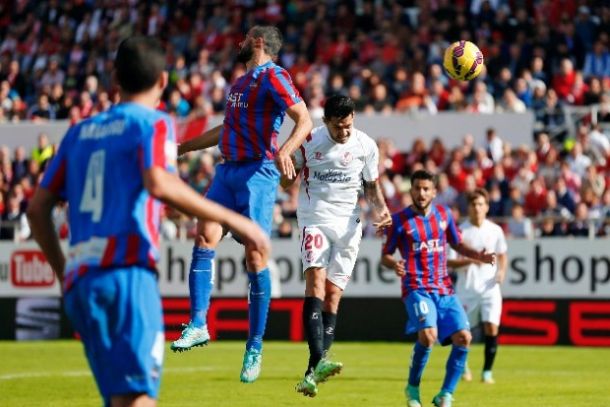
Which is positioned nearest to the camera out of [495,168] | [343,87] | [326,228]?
[326,228]

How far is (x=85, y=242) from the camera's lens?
6.54m

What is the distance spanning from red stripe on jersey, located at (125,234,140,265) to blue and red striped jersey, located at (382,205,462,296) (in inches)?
287

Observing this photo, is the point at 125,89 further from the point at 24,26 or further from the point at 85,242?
the point at 24,26

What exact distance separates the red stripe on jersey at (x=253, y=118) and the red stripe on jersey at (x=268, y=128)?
2.6 inches

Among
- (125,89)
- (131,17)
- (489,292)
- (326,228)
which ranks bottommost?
(489,292)

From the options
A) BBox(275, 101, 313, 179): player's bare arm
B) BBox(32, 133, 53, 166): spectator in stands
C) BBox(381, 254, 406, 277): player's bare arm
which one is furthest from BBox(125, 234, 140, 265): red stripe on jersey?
BBox(32, 133, 53, 166): spectator in stands

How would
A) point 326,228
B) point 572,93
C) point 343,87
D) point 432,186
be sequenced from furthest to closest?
point 343,87 < point 572,93 < point 432,186 < point 326,228

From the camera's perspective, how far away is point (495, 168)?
23422 mm

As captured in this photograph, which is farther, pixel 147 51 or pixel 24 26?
pixel 24 26

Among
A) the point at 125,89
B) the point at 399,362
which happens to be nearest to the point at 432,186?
the point at 399,362

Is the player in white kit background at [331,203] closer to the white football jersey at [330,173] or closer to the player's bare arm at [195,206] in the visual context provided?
the white football jersey at [330,173]

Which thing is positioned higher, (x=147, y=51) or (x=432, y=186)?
(x=147, y=51)

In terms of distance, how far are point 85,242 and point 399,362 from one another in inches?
515

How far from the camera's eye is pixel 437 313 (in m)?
13.5
